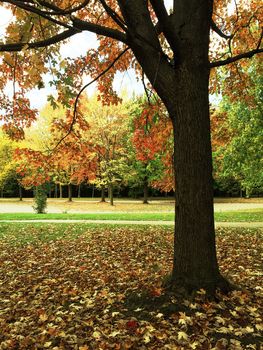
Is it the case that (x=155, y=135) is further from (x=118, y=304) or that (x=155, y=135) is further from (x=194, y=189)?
(x=118, y=304)

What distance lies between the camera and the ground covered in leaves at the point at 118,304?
3.80m

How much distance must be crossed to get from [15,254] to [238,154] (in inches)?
663

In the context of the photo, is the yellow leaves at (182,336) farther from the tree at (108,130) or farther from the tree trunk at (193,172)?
the tree at (108,130)

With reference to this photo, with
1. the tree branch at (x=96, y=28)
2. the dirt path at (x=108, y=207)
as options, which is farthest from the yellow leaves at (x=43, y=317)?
the dirt path at (x=108, y=207)

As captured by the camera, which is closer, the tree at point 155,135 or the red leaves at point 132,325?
the red leaves at point 132,325

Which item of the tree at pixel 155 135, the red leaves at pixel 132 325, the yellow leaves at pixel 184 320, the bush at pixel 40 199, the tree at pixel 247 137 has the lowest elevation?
the red leaves at pixel 132 325

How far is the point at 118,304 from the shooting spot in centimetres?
470

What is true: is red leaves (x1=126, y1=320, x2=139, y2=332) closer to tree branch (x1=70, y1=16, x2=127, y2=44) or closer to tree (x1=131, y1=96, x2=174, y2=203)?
tree branch (x1=70, y1=16, x2=127, y2=44)

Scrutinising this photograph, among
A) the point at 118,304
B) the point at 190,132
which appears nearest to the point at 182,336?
the point at 118,304

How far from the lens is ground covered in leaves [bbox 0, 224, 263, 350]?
Result: 12.5ft

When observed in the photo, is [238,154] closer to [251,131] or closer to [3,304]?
[251,131]

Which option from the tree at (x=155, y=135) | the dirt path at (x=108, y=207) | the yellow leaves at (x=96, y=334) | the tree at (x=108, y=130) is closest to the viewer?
the yellow leaves at (x=96, y=334)

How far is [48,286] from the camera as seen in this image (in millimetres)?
6027

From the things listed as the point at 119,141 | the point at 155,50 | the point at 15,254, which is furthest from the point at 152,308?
the point at 119,141
